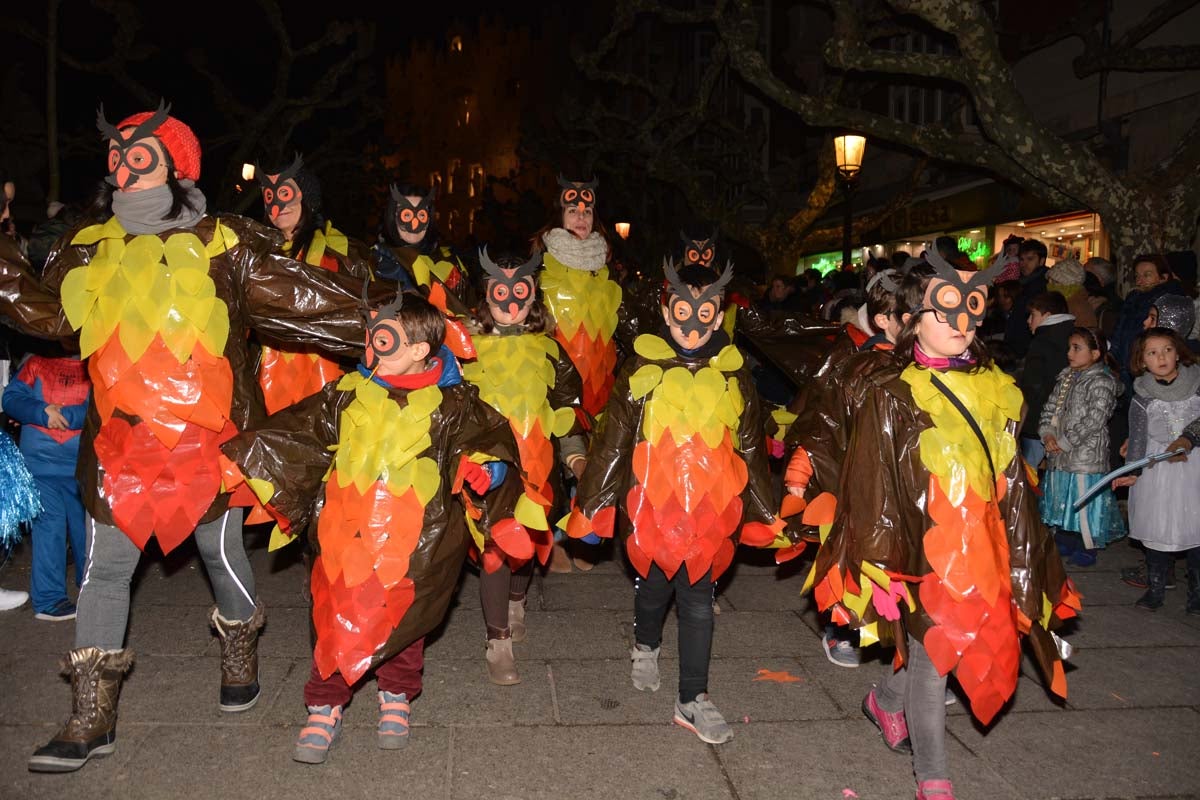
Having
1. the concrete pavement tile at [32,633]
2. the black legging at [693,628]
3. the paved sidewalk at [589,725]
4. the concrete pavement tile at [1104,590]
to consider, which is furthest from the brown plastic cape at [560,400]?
the concrete pavement tile at [1104,590]

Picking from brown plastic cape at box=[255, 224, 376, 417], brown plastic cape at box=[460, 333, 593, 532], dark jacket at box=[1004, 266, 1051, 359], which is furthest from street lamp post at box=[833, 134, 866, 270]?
brown plastic cape at box=[255, 224, 376, 417]

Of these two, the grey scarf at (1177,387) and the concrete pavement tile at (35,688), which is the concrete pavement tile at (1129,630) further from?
the concrete pavement tile at (35,688)

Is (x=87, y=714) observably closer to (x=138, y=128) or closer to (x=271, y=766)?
(x=271, y=766)

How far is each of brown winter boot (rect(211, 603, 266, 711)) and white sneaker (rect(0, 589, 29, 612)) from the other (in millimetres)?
1820

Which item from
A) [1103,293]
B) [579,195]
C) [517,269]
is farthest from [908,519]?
[1103,293]

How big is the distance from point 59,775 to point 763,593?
143 inches

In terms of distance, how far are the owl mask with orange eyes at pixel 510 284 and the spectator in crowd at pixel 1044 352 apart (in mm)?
3641

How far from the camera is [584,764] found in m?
3.59

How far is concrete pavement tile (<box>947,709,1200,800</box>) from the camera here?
3500 millimetres

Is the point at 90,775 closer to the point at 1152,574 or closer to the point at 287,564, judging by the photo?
the point at 287,564

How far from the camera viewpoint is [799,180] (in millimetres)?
24453

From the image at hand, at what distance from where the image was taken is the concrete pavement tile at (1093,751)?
3.50m

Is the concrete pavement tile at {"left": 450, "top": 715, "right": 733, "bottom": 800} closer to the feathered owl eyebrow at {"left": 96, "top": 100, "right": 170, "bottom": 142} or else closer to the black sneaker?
the black sneaker

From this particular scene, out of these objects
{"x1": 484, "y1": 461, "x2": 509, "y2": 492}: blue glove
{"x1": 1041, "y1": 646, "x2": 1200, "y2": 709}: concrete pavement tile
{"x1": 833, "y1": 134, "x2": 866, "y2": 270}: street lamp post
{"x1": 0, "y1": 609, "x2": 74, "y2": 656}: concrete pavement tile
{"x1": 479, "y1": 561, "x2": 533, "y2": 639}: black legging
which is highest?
{"x1": 833, "y1": 134, "x2": 866, "y2": 270}: street lamp post
